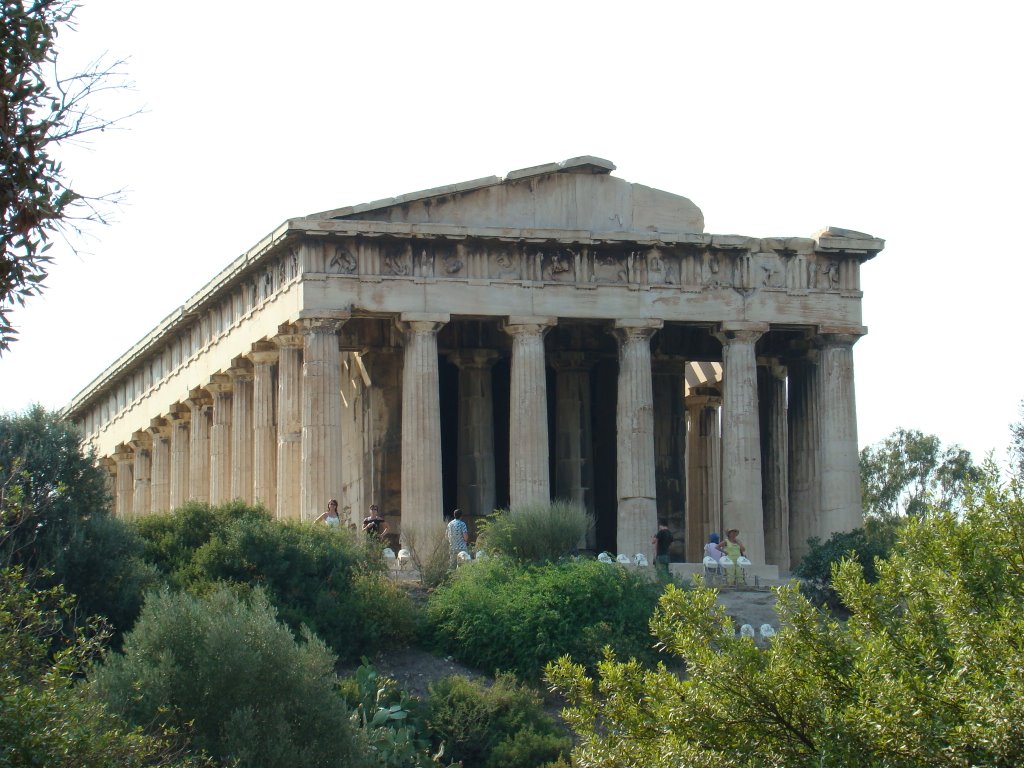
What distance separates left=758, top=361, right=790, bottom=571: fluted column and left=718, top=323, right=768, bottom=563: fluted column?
397 cm

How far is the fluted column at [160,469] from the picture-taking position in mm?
54625

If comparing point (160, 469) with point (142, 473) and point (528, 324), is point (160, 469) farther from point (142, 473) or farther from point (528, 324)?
point (528, 324)

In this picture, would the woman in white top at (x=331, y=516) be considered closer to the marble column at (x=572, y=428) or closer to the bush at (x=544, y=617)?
the bush at (x=544, y=617)

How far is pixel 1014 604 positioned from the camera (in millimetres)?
19125

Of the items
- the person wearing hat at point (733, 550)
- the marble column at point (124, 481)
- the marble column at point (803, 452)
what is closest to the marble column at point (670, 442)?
the marble column at point (803, 452)

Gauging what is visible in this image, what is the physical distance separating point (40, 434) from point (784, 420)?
1833 cm

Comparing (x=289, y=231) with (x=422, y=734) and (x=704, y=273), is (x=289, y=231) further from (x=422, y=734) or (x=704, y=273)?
(x=422, y=734)

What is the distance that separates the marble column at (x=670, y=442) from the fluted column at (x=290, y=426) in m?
9.02

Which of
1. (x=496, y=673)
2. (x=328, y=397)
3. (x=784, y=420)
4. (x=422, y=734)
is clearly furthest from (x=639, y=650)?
(x=784, y=420)

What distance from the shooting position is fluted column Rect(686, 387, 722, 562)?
49781 mm

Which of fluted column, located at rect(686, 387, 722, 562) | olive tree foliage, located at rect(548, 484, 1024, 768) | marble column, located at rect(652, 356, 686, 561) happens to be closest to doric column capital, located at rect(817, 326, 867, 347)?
marble column, located at rect(652, 356, 686, 561)

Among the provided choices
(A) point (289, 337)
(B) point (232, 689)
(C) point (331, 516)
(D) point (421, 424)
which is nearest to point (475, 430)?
(D) point (421, 424)

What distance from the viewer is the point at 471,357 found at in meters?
45.9

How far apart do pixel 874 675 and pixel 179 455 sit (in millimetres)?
35645
